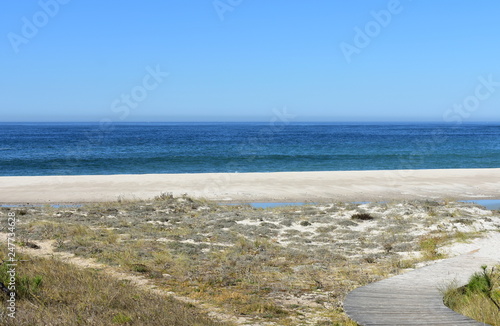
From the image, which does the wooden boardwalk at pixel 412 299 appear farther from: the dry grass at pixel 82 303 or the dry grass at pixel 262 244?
the dry grass at pixel 82 303

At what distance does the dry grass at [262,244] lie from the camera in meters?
10.9

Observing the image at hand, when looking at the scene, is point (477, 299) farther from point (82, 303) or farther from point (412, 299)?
point (82, 303)

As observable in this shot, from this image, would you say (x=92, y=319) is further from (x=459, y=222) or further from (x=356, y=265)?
(x=459, y=222)

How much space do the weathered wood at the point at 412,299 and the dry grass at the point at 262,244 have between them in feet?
1.63

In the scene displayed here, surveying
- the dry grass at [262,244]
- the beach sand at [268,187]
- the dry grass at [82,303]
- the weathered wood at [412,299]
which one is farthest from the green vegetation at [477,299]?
the beach sand at [268,187]

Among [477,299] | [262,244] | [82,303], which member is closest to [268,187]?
[262,244]

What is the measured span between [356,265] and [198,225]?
24.0ft

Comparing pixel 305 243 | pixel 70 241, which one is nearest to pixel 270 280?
pixel 305 243

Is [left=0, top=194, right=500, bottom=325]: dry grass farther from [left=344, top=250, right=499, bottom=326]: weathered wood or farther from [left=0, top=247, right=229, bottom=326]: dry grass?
[left=0, top=247, right=229, bottom=326]: dry grass

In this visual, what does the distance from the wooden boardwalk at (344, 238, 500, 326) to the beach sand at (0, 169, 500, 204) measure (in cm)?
1660

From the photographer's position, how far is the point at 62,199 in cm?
2780

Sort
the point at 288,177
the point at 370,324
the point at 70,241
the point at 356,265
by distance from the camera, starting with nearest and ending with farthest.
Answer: the point at 370,324 → the point at 356,265 → the point at 70,241 → the point at 288,177

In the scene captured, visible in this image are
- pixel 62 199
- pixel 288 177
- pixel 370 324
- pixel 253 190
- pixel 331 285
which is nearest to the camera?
pixel 370 324

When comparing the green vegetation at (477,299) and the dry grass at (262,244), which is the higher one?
the green vegetation at (477,299)
